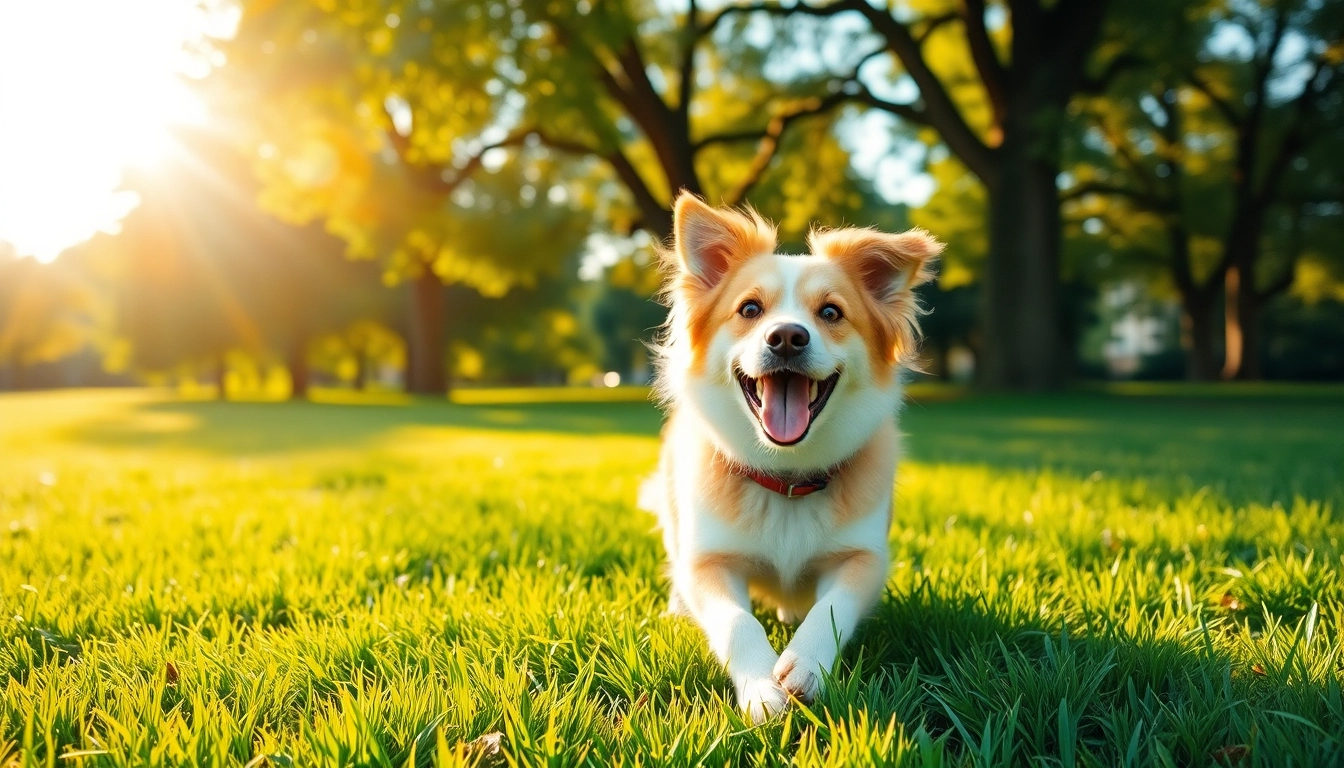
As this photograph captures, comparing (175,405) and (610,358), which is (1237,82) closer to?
(175,405)

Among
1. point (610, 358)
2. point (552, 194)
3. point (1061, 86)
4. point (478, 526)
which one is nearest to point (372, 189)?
point (552, 194)

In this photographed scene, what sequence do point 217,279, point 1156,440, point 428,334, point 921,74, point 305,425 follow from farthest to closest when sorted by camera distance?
point 217,279
point 428,334
point 921,74
point 305,425
point 1156,440

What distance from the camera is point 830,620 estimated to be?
97.0 inches

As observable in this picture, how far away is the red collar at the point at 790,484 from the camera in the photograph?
2.94m

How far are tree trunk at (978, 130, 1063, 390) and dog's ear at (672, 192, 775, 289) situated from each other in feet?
53.4

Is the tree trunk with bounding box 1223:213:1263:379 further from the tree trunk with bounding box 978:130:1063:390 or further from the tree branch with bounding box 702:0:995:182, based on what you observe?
the tree branch with bounding box 702:0:995:182

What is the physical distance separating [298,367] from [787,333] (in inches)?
1437

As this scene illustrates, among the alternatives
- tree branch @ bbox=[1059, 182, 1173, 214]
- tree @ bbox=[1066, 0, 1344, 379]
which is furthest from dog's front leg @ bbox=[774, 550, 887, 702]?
tree branch @ bbox=[1059, 182, 1173, 214]

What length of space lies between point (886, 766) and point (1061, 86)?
63.3 ft

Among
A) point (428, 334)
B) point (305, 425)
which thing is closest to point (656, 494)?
point (305, 425)

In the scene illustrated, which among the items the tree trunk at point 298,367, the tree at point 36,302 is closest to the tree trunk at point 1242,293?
the tree trunk at point 298,367

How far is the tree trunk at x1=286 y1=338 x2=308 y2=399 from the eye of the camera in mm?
34875

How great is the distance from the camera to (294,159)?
2016 cm

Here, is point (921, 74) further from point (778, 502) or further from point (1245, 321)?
point (1245, 321)
